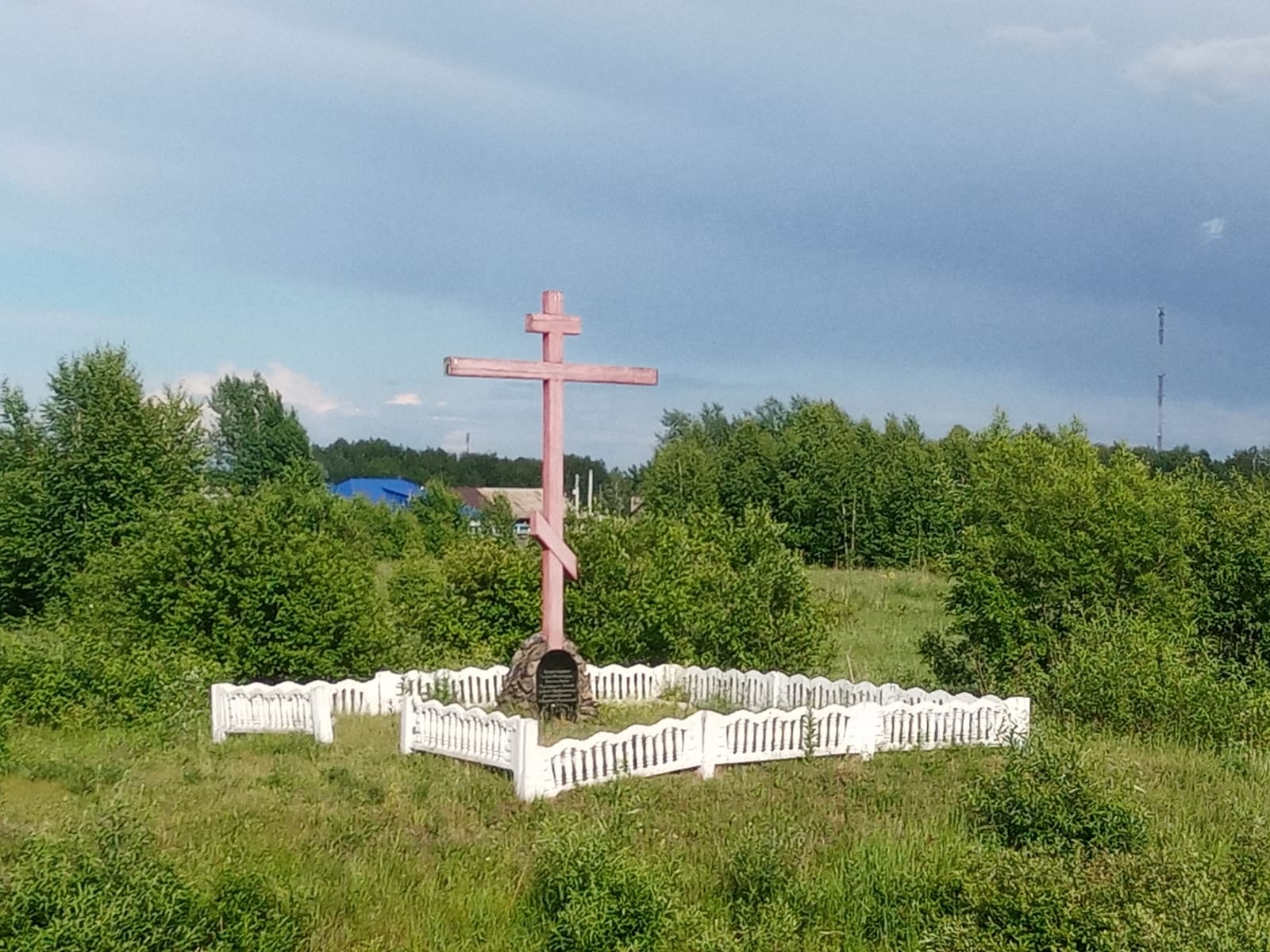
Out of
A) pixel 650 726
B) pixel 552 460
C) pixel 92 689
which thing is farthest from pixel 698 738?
pixel 92 689

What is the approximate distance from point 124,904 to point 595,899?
2.61 m

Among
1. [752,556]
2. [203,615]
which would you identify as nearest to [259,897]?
[203,615]

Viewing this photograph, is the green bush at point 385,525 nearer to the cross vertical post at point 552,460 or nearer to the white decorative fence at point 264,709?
the white decorative fence at point 264,709

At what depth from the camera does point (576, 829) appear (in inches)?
317

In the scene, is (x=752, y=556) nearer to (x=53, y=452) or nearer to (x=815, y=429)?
(x=53, y=452)

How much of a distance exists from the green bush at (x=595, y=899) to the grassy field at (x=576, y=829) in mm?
26

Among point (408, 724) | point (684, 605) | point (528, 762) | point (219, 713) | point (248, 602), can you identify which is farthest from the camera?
point (248, 602)

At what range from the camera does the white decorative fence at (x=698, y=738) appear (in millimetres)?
10180

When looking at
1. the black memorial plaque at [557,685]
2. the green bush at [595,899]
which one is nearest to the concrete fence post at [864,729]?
the black memorial plaque at [557,685]

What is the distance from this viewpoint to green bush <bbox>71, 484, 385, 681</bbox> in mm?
18453

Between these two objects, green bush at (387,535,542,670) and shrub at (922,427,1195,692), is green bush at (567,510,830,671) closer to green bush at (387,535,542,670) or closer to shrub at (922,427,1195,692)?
green bush at (387,535,542,670)

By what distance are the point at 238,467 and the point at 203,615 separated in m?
54.5

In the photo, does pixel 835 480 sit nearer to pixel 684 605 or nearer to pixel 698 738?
pixel 684 605

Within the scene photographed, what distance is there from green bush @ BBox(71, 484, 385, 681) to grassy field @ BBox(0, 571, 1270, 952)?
18.5ft
